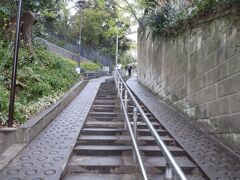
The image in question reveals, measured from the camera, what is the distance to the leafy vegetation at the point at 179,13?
6.19 metres

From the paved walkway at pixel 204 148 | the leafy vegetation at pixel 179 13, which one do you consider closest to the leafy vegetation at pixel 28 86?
the paved walkway at pixel 204 148

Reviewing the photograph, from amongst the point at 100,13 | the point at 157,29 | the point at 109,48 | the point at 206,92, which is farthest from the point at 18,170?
the point at 109,48

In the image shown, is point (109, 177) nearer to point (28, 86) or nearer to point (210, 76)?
point (210, 76)

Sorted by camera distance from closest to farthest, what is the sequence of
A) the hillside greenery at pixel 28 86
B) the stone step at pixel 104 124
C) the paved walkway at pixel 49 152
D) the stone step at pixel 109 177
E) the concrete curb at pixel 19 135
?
the paved walkway at pixel 49 152, the stone step at pixel 109 177, the concrete curb at pixel 19 135, the hillside greenery at pixel 28 86, the stone step at pixel 104 124

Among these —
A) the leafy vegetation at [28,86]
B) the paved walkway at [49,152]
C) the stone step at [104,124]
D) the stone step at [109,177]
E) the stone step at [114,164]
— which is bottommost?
the stone step at [109,177]

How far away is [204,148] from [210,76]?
144 centimetres

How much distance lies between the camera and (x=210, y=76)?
6.14 metres

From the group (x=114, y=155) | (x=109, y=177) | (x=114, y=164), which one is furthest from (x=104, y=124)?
(x=109, y=177)

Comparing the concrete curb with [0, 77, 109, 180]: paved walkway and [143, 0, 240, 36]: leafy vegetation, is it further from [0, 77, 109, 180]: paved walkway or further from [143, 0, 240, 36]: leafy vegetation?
[143, 0, 240, 36]: leafy vegetation

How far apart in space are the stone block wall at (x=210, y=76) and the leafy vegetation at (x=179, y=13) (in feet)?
0.65

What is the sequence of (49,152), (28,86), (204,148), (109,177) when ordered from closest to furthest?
(109,177)
(49,152)
(204,148)
(28,86)

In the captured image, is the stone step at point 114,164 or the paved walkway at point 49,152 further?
the stone step at point 114,164

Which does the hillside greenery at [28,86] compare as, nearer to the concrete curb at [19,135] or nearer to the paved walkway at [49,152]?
the concrete curb at [19,135]

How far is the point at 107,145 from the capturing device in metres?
5.79
